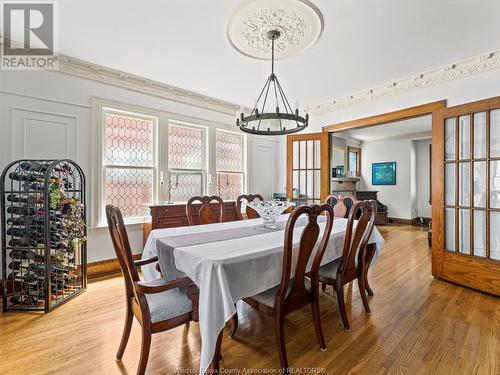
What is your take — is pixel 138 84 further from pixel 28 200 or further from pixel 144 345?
pixel 144 345

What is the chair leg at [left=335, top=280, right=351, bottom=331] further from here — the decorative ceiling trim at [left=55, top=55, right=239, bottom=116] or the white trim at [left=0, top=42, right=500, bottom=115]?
the decorative ceiling trim at [left=55, top=55, right=239, bottom=116]

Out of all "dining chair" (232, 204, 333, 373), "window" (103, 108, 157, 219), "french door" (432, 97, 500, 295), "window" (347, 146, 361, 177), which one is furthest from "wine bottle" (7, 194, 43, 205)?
"window" (347, 146, 361, 177)

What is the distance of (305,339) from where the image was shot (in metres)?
1.95

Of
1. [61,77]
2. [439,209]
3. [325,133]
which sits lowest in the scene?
[439,209]

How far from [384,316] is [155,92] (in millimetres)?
3913

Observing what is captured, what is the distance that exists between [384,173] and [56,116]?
7.79m

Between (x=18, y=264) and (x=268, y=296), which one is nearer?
(x=268, y=296)

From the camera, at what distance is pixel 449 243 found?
10.3ft

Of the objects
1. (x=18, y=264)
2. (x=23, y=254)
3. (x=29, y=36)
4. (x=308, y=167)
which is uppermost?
(x=29, y=36)

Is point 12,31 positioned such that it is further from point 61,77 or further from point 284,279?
point 284,279

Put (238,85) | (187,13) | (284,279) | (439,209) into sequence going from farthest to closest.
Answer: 1. (238,85)
2. (439,209)
3. (187,13)
4. (284,279)

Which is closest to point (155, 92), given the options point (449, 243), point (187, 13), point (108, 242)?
point (187, 13)

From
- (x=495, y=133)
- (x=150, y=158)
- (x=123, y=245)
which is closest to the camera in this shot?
(x=123, y=245)

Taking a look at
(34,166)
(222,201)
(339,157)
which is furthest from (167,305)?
(339,157)
